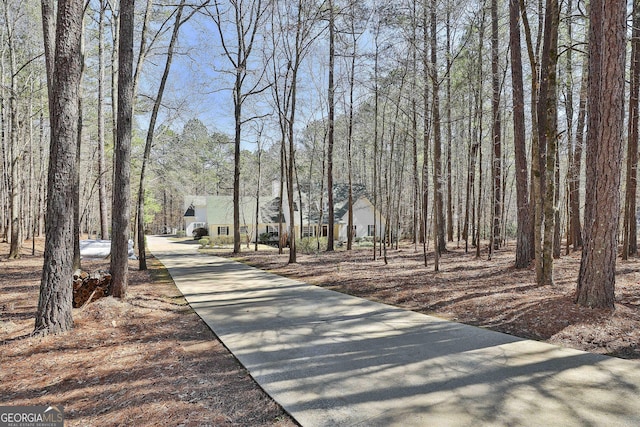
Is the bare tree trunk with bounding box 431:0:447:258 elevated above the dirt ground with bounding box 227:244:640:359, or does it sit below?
above

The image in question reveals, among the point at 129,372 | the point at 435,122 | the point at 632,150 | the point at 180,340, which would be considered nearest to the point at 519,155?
the point at 435,122

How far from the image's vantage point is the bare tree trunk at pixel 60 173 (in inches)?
179

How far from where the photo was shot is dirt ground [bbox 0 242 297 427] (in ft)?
9.33

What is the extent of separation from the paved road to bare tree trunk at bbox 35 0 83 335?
2.10m

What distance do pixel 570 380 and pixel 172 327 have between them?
500 cm

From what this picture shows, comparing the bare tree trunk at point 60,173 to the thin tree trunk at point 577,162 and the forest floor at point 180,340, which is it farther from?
the thin tree trunk at point 577,162

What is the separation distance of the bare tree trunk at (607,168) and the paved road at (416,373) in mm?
1633

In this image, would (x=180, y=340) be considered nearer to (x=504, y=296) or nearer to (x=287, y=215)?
(x=504, y=296)

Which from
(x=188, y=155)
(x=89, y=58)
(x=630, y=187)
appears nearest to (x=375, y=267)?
(x=630, y=187)

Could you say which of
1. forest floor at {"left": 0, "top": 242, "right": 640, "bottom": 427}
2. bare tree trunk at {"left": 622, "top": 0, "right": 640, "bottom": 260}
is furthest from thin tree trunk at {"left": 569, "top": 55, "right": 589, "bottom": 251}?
forest floor at {"left": 0, "top": 242, "right": 640, "bottom": 427}

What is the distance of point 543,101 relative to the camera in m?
8.88

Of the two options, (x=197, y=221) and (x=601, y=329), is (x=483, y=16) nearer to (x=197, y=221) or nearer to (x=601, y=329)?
(x=601, y=329)

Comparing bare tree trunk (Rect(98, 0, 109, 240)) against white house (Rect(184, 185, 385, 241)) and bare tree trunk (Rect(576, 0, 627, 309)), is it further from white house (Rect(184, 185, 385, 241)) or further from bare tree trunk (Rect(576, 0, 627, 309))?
bare tree trunk (Rect(576, 0, 627, 309))

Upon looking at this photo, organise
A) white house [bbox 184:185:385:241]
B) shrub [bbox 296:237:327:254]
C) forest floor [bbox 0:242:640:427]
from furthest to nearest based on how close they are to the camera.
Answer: white house [bbox 184:185:385:241] < shrub [bbox 296:237:327:254] < forest floor [bbox 0:242:640:427]
